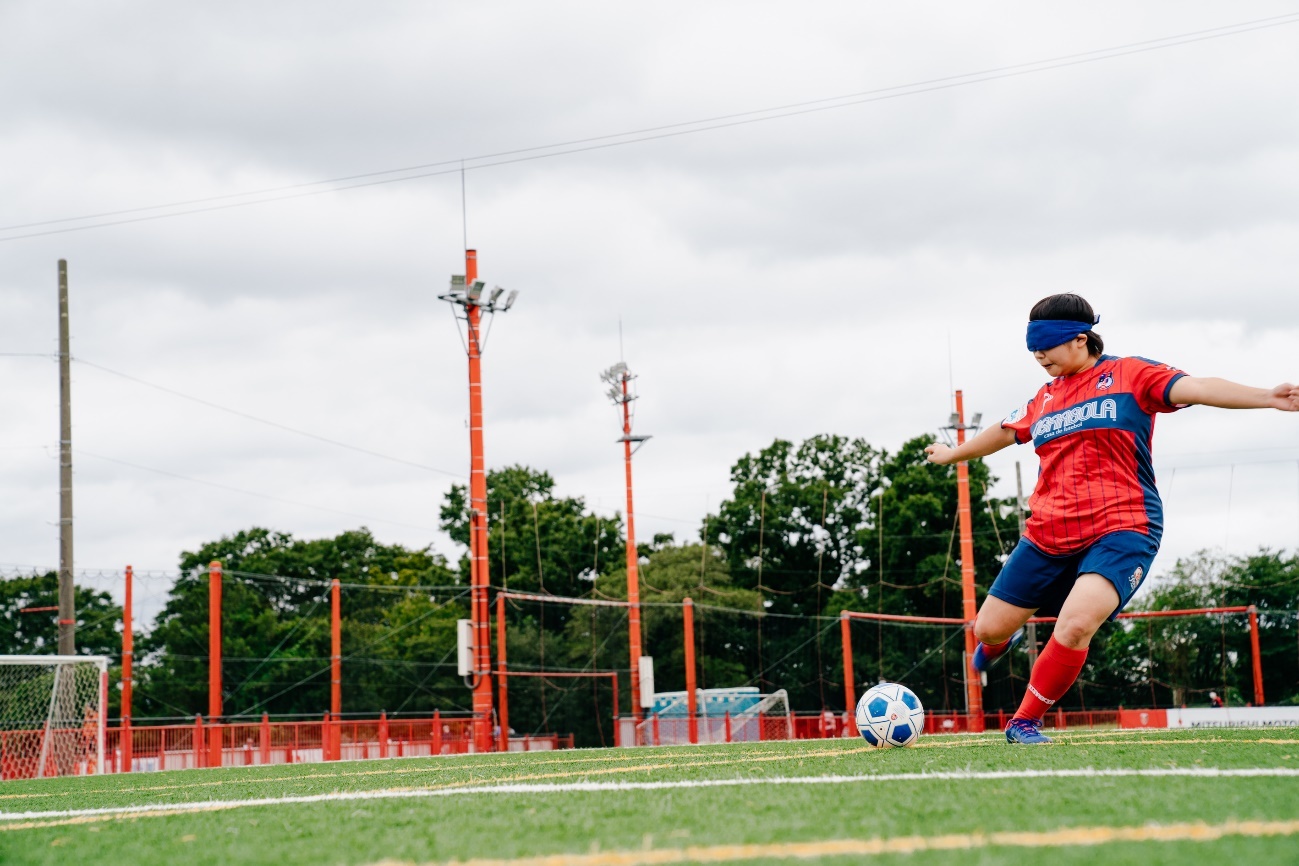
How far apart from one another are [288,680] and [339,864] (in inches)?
Result: 1588

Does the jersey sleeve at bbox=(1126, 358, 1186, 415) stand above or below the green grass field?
above

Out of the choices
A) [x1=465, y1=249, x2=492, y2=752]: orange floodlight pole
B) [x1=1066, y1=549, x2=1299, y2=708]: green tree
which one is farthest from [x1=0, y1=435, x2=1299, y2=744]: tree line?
[x1=465, y1=249, x2=492, y2=752]: orange floodlight pole

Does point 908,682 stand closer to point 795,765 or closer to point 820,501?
point 820,501

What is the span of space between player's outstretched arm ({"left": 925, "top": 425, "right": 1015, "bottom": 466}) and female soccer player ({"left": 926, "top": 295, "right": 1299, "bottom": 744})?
6cm

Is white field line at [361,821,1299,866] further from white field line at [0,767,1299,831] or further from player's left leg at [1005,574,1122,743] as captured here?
player's left leg at [1005,574,1122,743]

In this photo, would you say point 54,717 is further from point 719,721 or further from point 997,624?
point 997,624

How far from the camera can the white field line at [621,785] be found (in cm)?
379

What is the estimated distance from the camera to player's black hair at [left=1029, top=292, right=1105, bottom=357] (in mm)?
5754

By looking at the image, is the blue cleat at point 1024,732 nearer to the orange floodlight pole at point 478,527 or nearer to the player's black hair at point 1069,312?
the player's black hair at point 1069,312

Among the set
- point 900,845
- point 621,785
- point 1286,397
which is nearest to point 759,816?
point 900,845

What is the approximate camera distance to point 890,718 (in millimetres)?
6223

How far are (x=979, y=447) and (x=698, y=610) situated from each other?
39.9m

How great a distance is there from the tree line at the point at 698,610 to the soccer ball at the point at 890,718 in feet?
83.9

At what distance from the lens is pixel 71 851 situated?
317 cm
